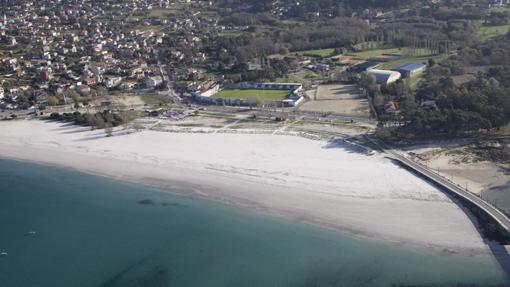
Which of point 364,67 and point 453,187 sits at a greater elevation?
point 364,67

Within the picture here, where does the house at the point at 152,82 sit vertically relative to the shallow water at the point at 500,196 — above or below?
above

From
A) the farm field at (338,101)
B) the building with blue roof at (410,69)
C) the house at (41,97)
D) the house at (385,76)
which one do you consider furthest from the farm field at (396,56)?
the house at (41,97)

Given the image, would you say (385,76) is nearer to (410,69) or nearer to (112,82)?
(410,69)

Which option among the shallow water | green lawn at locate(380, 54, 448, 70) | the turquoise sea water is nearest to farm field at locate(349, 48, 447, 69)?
green lawn at locate(380, 54, 448, 70)

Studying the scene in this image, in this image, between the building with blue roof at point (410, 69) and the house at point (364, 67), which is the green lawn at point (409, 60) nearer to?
the house at point (364, 67)

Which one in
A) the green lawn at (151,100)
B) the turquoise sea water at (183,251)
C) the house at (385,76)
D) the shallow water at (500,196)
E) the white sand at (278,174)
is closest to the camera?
the turquoise sea water at (183,251)

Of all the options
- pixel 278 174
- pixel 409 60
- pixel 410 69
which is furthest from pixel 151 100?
pixel 409 60
